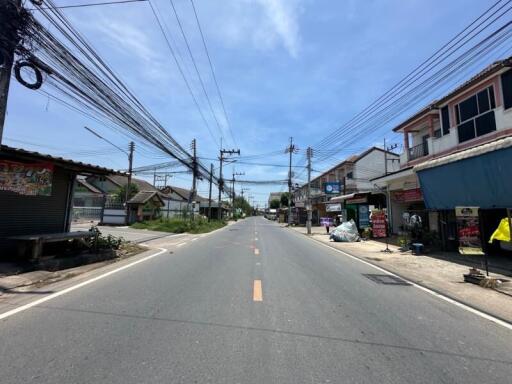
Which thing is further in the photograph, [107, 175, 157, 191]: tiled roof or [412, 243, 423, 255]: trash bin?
[107, 175, 157, 191]: tiled roof

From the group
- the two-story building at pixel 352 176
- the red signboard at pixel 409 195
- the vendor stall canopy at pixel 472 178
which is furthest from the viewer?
the two-story building at pixel 352 176

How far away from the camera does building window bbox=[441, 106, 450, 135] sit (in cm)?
2002

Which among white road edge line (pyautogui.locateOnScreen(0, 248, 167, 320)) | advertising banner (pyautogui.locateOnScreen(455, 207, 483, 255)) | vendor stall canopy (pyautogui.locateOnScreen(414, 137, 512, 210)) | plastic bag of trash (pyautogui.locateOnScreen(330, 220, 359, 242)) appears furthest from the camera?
plastic bag of trash (pyautogui.locateOnScreen(330, 220, 359, 242))

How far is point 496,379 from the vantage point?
3.78 metres

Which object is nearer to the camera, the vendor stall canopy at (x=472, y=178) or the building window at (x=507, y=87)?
the vendor stall canopy at (x=472, y=178)

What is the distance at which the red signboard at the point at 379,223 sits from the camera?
25062 mm

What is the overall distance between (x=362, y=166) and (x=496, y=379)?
48.9m

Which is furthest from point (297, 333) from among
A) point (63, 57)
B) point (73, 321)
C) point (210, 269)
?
point (63, 57)

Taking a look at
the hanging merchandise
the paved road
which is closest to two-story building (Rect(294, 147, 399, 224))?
the hanging merchandise

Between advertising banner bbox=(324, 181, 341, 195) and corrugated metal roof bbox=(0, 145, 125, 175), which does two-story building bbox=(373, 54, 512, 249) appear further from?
advertising banner bbox=(324, 181, 341, 195)

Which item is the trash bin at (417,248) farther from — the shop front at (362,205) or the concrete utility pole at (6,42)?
the concrete utility pole at (6,42)

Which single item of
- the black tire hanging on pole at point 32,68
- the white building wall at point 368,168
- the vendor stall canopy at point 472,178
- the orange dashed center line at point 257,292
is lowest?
the orange dashed center line at point 257,292

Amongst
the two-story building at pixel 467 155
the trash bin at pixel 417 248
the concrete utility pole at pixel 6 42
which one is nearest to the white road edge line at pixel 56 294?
the concrete utility pole at pixel 6 42

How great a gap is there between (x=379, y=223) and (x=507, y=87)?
39.3ft
